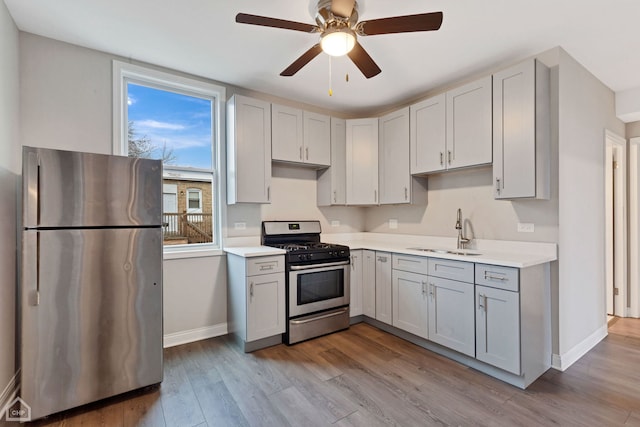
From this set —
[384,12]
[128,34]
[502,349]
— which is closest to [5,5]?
[128,34]

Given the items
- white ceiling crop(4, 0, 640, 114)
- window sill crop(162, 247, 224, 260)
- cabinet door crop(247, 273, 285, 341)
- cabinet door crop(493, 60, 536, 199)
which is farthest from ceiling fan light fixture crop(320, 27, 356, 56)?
window sill crop(162, 247, 224, 260)

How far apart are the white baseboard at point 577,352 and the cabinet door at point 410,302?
1022 mm

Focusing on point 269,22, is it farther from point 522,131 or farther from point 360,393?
point 360,393

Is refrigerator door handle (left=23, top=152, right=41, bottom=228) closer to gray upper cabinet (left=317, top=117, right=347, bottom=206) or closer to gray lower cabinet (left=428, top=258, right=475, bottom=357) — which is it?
gray upper cabinet (left=317, top=117, right=347, bottom=206)

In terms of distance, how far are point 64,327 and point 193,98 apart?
2361mm

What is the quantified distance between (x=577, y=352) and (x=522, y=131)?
1.99 meters

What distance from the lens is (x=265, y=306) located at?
2.88 metres

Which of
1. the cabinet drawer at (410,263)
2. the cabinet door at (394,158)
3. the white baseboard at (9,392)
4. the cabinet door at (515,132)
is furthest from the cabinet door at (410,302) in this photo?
the white baseboard at (9,392)

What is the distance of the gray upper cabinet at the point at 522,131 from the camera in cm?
245

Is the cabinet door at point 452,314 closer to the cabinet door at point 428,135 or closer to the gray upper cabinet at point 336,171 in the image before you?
the cabinet door at point 428,135

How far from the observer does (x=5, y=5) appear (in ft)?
6.69

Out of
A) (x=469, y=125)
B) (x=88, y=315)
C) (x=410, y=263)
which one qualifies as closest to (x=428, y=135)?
(x=469, y=125)

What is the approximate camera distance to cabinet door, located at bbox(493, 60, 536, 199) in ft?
8.06

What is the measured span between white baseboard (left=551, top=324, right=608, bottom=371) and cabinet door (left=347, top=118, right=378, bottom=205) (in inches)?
89.6
